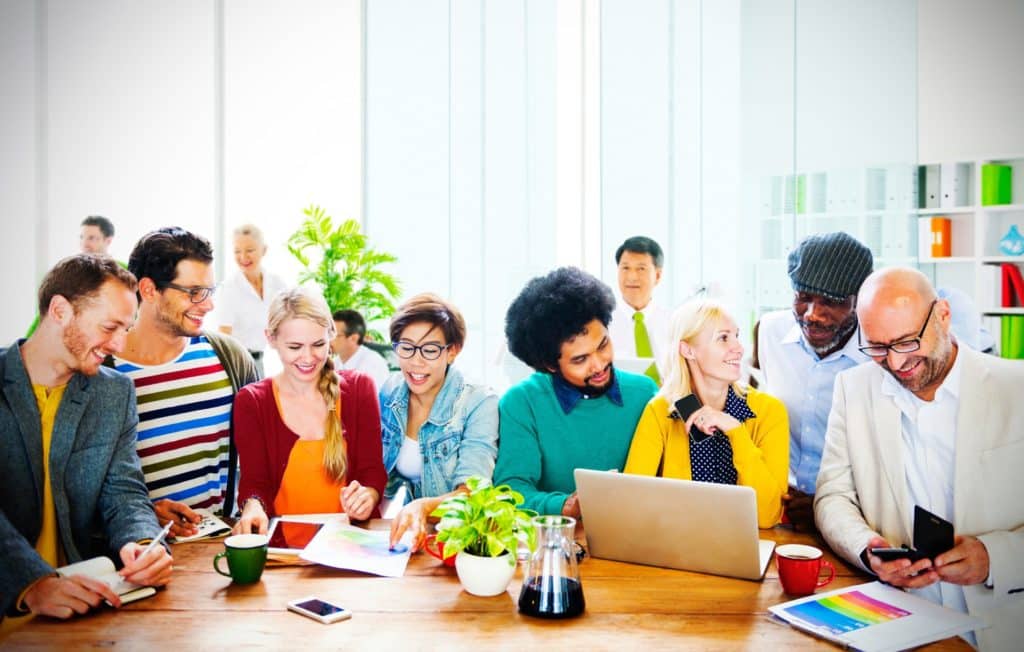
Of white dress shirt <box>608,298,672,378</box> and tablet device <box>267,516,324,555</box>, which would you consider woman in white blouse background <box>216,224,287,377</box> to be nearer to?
white dress shirt <box>608,298,672,378</box>

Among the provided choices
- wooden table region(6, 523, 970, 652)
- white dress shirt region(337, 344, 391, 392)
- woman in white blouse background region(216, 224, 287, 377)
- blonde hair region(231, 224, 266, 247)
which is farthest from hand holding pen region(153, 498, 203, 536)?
blonde hair region(231, 224, 266, 247)

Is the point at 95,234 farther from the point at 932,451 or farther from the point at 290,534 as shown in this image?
the point at 932,451

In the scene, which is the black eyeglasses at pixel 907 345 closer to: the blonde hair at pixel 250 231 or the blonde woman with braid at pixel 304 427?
the blonde woman with braid at pixel 304 427

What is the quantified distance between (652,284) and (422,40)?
10.3 ft

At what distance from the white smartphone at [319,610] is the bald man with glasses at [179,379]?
1071 millimetres

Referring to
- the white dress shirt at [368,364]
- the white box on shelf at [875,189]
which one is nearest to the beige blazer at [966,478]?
the white dress shirt at [368,364]

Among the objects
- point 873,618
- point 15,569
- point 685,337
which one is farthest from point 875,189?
point 15,569

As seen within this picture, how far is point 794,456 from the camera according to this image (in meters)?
2.90

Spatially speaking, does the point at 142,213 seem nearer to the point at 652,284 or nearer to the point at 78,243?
the point at 78,243

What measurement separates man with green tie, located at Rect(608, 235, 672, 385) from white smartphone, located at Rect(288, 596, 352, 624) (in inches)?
126

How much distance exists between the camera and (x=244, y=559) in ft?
6.22

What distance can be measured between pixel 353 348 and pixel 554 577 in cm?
353

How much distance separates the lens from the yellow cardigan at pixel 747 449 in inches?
92.4

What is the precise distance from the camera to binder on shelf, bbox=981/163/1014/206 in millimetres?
6238
